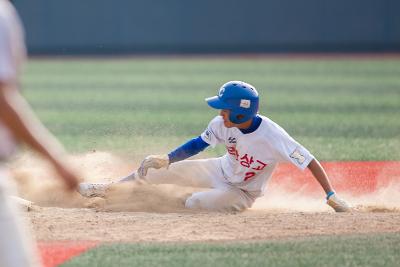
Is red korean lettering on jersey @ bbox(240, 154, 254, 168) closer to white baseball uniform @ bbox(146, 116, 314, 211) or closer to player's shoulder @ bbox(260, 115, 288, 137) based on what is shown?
white baseball uniform @ bbox(146, 116, 314, 211)

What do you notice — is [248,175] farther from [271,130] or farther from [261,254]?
[261,254]

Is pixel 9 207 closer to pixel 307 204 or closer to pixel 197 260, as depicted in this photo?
pixel 197 260

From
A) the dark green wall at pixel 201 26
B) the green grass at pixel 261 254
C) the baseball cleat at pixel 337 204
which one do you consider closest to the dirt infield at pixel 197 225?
the baseball cleat at pixel 337 204

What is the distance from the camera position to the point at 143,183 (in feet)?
27.3

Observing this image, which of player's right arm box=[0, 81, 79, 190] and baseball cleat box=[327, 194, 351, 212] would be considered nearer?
player's right arm box=[0, 81, 79, 190]

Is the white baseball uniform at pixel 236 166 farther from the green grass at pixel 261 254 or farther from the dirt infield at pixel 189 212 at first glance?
the green grass at pixel 261 254

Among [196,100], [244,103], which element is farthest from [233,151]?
[196,100]

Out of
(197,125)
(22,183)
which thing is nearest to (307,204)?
(22,183)

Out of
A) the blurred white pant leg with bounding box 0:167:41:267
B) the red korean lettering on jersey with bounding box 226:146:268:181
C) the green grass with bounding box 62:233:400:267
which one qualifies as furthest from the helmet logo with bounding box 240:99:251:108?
the blurred white pant leg with bounding box 0:167:41:267

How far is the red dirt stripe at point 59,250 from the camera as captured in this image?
19.8ft

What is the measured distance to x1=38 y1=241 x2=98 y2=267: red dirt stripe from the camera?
19.8 ft

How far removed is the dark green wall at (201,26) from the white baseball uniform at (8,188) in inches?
1033

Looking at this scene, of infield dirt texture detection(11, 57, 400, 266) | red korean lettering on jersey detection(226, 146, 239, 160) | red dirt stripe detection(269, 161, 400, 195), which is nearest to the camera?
infield dirt texture detection(11, 57, 400, 266)

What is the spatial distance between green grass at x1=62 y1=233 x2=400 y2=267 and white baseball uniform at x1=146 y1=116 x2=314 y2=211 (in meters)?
1.16
